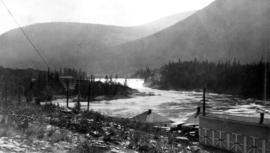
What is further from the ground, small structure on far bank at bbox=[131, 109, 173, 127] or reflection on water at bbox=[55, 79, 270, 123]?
small structure on far bank at bbox=[131, 109, 173, 127]

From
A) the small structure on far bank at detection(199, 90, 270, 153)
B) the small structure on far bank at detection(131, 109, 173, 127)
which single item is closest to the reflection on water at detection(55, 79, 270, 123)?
the small structure on far bank at detection(131, 109, 173, 127)

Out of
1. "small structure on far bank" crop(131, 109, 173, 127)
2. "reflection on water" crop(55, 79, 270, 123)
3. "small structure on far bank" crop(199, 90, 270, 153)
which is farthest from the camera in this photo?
"reflection on water" crop(55, 79, 270, 123)

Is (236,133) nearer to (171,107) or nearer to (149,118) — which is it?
(149,118)

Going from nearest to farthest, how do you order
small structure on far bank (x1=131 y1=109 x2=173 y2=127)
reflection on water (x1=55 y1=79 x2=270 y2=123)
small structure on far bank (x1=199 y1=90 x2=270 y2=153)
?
1. small structure on far bank (x1=199 y1=90 x2=270 y2=153)
2. small structure on far bank (x1=131 y1=109 x2=173 y2=127)
3. reflection on water (x1=55 y1=79 x2=270 y2=123)

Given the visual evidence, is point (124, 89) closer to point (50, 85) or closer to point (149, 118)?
point (50, 85)

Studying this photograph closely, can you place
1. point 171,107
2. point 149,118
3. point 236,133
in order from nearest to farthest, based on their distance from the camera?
point 236,133
point 149,118
point 171,107

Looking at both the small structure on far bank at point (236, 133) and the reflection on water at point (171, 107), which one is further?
the reflection on water at point (171, 107)

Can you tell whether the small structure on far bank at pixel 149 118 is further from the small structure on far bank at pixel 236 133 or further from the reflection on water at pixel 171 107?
the reflection on water at pixel 171 107

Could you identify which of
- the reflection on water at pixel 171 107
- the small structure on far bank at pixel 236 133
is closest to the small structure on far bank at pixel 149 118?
the small structure on far bank at pixel 236 133

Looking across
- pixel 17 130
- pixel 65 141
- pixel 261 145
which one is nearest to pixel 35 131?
pixel 17 130

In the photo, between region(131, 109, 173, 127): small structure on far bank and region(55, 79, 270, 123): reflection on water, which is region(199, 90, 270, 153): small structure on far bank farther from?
region(55, 79, 270, 123): reflection on water

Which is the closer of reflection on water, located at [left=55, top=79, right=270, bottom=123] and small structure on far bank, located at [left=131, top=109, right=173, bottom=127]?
small structure on far bank, located at [left=131, top=109, right=173, bottom=127]

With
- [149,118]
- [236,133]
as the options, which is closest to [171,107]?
[149,118]
